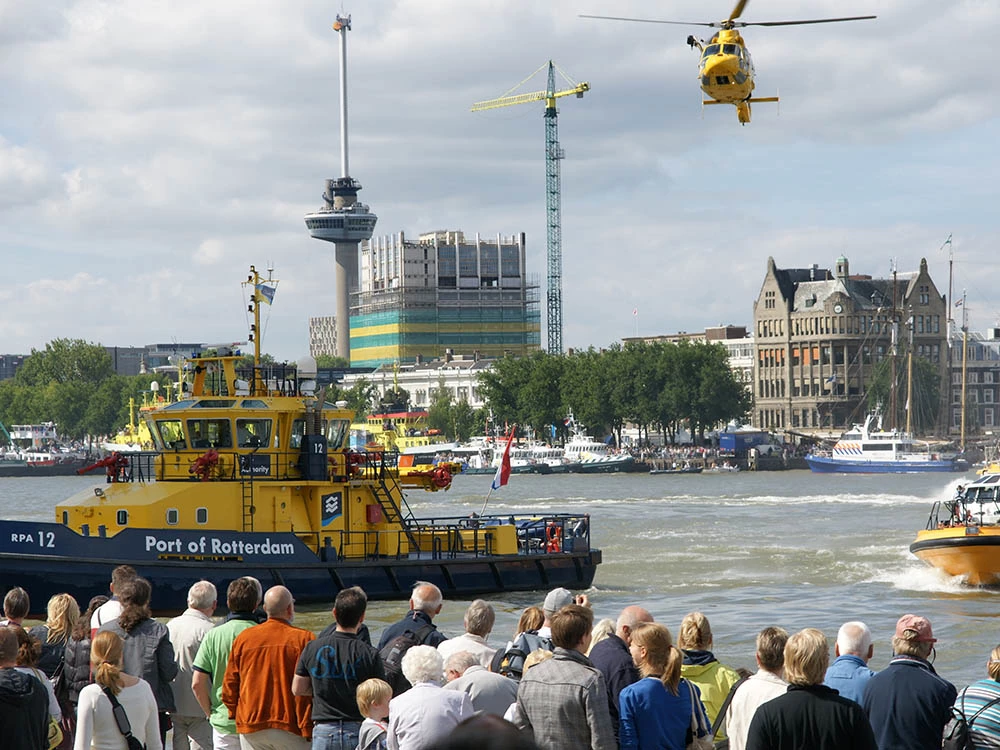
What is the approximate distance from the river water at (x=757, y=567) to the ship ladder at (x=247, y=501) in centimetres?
208

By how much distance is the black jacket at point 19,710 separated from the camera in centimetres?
873

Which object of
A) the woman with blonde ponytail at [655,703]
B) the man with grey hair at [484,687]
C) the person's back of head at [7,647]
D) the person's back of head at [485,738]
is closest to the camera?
the person's back of head at [485,738]

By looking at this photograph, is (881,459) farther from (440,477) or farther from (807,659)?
(807,659)

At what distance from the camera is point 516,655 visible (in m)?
10.6

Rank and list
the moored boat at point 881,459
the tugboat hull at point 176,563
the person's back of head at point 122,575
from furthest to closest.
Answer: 1. the moored boat at point 881,459
2. the tugboat hull at point 176,563
3. the person's back of head at point 122,575

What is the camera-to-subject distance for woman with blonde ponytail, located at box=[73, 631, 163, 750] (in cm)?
937

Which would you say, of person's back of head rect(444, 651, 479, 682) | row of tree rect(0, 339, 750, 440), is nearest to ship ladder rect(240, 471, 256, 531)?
person's back of head rect(444, 651, 479, 682)

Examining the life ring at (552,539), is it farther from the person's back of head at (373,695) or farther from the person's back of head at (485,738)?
the person's back of head at (485,738)

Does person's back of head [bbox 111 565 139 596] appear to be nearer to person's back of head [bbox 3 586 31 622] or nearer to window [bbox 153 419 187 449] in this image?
person's back of head [bbox 3 586 31 622]

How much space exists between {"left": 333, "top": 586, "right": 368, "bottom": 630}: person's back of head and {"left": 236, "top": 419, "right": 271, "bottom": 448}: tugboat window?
19.3 meters

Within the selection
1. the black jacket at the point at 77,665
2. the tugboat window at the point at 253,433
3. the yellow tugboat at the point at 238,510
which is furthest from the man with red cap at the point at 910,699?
the tugboat window at the point at 253,433

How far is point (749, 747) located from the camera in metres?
8.05

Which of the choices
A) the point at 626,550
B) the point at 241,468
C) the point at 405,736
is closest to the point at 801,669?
the point at 405,736

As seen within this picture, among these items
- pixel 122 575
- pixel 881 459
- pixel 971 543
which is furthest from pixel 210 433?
pixel 881 459
